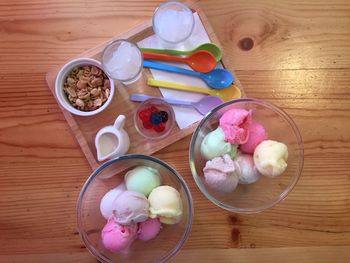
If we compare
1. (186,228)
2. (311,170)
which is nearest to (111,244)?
(186,228)

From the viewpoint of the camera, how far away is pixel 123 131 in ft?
2.81

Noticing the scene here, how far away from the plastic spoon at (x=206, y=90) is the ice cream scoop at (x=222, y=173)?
131 millimetres

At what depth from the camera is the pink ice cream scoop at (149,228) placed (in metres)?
0.81

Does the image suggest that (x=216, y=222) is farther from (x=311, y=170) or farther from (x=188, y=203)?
(x=311, y=170)

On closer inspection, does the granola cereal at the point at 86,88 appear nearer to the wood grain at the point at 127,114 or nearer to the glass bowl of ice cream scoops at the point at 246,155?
the wood grain at the point at 127,114

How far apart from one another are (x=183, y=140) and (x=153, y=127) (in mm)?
62

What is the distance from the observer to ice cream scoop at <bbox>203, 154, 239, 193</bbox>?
79 centimetres

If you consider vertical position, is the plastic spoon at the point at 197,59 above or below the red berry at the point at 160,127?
above

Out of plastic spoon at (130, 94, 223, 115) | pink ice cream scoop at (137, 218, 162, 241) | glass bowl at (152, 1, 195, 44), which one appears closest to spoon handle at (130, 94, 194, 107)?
plastic spoon at (130, 94, 223, 115)

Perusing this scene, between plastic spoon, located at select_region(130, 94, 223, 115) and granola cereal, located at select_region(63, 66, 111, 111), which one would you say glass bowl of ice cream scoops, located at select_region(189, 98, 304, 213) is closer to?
plastic spoon, located at select_region(130, 94, 223, 115)

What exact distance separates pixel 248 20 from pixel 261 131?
0.73 feet

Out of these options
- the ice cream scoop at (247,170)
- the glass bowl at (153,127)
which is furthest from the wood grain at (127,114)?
the ice cream scoop at (247,170)

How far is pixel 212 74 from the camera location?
87 centimetres

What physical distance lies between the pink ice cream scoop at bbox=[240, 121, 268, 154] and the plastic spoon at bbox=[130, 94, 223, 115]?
0.28ft
